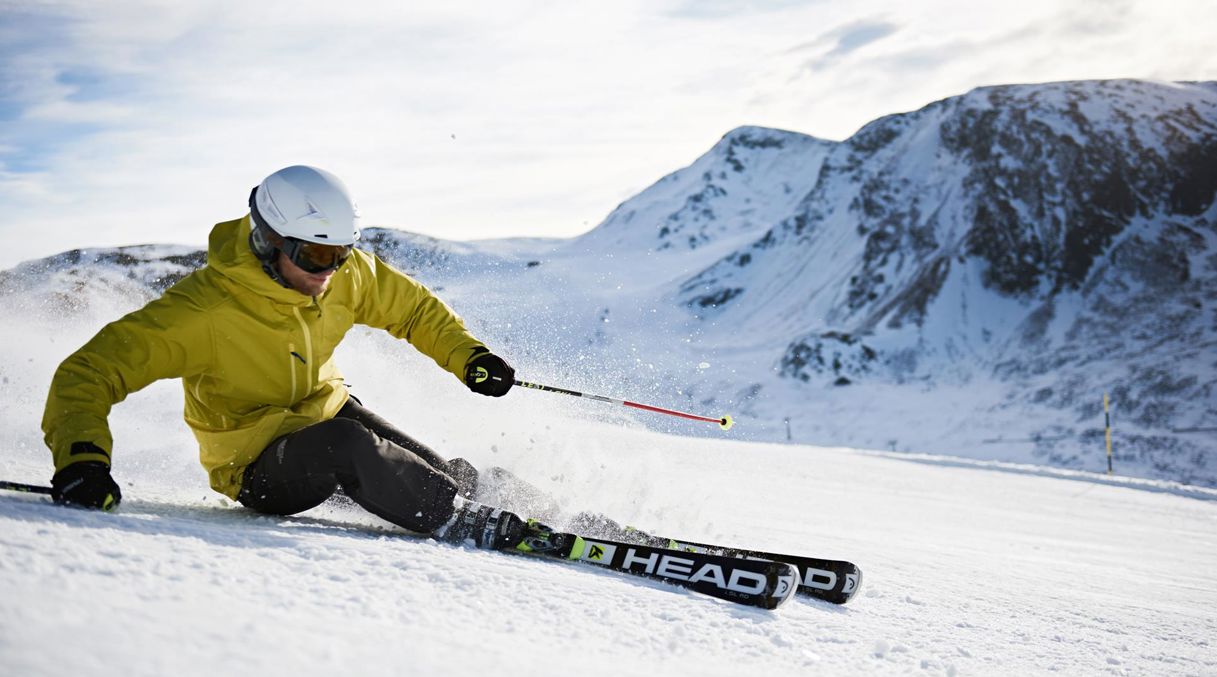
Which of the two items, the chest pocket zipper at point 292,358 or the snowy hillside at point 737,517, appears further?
the chest pocket zipper at point 292,358

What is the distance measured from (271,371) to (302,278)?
0.41 meters

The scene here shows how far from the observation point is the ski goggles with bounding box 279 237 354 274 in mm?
3314

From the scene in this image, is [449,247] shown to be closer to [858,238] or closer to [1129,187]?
[858,238]

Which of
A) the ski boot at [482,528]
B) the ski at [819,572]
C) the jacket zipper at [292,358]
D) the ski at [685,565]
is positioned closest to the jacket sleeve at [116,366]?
the jacket zipper at [292,358]

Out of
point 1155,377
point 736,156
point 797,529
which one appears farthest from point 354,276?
point 736,156

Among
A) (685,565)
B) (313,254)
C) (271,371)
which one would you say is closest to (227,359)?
(271,371)

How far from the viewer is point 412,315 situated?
430 centimetres

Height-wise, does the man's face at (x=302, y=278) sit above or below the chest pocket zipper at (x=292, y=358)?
above

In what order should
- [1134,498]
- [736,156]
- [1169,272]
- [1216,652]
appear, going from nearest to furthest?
[1216,652], [1134,498], [1169,272], [736,156]

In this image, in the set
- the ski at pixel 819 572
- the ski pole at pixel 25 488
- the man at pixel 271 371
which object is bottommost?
the ski at pixel 819 572

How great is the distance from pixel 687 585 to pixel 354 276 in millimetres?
1899

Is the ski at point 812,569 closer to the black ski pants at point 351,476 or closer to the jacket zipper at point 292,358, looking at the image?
the black ski pants at point 351,476

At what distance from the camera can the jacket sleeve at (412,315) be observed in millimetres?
4027

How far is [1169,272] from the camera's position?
3111cm
